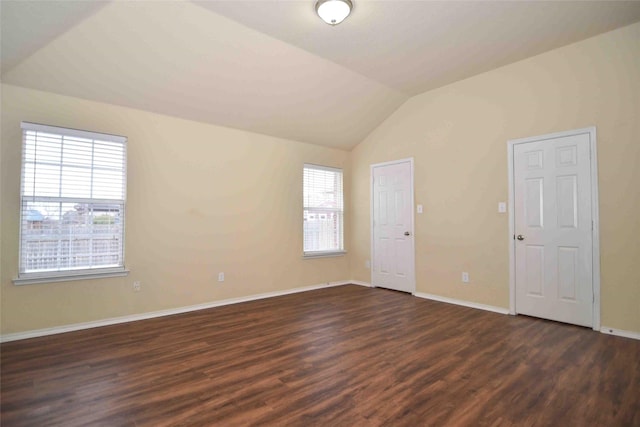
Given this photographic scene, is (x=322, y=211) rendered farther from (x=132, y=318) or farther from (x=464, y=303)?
(x=132, y=318)

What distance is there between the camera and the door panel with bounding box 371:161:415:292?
507 centimetres

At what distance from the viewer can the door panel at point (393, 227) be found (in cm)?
507

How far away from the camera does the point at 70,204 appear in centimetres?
337

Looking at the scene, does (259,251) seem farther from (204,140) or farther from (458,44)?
(458,44)

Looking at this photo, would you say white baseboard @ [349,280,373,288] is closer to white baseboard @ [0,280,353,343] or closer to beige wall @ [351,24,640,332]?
beige wall @ [351,24,640,332]

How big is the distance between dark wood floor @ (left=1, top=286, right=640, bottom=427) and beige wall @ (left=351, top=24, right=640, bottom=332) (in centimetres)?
74

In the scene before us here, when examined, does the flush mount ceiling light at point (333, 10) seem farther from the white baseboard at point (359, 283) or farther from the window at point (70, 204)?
the white baseboard at point (359, 283)

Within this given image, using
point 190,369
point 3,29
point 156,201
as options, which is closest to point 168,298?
point 156,201

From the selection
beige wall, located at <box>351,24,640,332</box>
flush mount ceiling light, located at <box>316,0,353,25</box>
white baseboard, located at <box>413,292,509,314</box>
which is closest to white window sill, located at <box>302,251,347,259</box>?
beige wall, located at <box>351,24,640,332</box>

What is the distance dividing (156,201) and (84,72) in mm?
1466

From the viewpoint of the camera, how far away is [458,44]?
11.3ft

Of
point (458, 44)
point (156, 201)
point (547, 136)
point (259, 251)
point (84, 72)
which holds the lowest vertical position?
point (259, 251)

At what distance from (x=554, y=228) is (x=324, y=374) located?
3059 millimetres

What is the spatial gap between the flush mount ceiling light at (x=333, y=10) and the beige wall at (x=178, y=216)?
7.34ft
